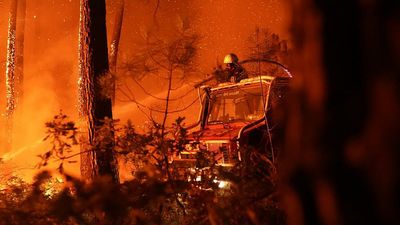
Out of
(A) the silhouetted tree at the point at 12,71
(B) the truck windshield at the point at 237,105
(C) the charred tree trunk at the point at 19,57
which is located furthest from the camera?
(C) the charred tree trunk at the point at 19,57

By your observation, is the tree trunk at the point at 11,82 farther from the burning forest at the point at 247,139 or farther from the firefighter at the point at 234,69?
the firefighter at the point at 234,69

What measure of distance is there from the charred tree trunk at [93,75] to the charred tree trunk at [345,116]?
5467mm

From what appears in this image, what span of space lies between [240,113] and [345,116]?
7215 millimetres

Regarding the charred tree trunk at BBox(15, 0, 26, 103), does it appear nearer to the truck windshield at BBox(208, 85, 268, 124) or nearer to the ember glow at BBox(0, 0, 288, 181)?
the ember glow at BBox(0, 0, 288, 181)

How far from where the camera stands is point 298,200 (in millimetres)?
1827

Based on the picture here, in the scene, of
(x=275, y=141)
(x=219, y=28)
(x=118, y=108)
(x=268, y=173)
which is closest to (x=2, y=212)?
(x=268, y=173)

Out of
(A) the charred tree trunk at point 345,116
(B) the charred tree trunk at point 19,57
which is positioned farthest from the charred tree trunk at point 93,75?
(B) the charred tree trunk at point 19,57

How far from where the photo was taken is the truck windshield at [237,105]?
8625mm

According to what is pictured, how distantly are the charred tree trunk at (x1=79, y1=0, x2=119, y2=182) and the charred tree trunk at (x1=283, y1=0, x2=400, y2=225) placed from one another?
5.47 metres

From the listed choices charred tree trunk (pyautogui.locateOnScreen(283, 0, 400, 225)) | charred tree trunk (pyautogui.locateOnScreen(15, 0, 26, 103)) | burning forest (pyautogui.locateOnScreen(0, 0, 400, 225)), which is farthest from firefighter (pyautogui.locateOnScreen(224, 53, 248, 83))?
charred tree trunk (pyautogui.locateOnScreen(15, 0, 26, 103))

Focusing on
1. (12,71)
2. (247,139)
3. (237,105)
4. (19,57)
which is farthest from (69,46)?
(247,139)

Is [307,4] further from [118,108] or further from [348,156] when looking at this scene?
[118,108]

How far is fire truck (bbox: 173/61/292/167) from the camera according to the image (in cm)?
757

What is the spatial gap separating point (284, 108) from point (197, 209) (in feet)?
8.16
